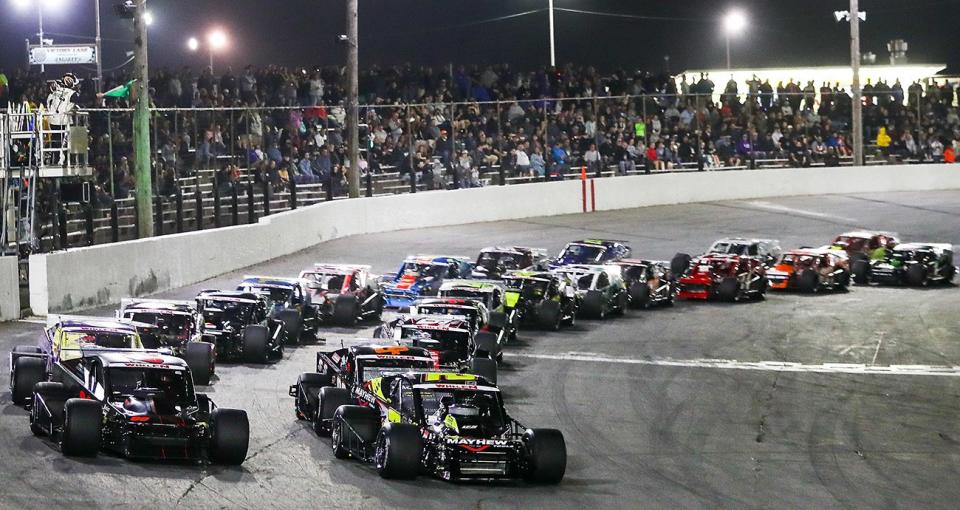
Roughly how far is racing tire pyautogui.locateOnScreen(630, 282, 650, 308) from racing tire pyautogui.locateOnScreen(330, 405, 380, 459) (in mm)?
14469

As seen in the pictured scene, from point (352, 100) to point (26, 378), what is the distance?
23.1 meters

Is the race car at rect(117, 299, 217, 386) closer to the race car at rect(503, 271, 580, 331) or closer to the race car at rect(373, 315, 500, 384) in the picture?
the race car at rect(373, 315, 500, 384)

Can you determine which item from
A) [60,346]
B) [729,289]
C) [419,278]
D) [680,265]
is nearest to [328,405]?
[60,346]

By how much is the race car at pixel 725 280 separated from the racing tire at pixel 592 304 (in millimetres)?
3919

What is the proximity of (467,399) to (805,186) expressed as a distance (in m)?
39.4

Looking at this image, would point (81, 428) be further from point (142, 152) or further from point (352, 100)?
→ point (352, 100)

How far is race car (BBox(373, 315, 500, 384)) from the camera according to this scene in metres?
21.9

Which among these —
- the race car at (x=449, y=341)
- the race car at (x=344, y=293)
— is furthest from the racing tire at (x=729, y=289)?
the race car at (x=449, y=341)

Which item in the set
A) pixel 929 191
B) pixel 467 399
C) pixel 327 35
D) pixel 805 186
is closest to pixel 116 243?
pixel 467 399

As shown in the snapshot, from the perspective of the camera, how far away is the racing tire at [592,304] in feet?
100.0

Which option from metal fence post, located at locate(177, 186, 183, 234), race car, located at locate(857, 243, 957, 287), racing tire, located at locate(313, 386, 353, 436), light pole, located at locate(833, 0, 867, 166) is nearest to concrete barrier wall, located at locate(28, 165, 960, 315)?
metal fence post, located at locate(177, 186, 183, 234)

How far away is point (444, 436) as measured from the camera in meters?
17.2

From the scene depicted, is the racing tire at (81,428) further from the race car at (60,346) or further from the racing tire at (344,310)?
the racing tire at (344,310)

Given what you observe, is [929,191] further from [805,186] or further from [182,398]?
[182,398]
